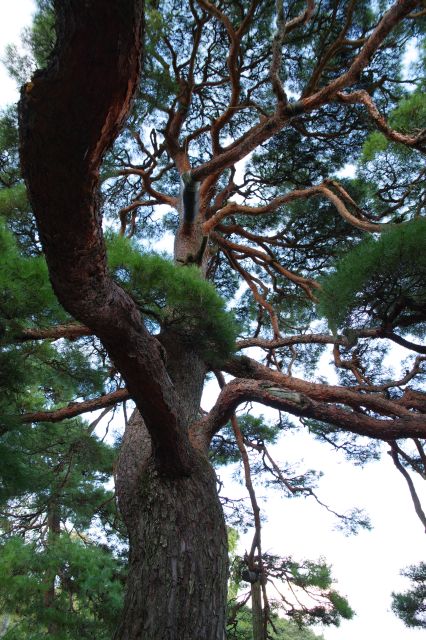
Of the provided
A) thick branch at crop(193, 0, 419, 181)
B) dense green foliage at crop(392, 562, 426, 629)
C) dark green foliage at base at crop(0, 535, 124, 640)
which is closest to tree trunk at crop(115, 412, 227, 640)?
thick branch at crop(193, 0, 419, 181)

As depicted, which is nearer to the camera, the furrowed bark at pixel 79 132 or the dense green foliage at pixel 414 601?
the furrowed bark at pixel 79 132

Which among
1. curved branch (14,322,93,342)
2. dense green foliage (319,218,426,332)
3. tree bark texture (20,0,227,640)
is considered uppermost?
dense green foliage (319,218,426,332)

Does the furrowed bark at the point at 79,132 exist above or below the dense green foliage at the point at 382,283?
below

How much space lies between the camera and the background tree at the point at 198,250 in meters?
0.87

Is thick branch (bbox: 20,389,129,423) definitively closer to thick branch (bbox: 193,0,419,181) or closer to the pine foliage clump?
the pine foliage clump

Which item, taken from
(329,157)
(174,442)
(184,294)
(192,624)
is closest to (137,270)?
(184,294)

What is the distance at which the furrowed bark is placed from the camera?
0.71 m

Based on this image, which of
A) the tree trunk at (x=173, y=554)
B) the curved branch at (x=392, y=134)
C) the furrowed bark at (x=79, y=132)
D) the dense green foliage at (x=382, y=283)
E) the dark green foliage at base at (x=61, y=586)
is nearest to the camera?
the furrowed bark at (x=79, y=132)

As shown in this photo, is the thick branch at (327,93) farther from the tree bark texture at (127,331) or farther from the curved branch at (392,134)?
the tree bark texture at (127,331)

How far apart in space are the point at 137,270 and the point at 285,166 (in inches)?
124

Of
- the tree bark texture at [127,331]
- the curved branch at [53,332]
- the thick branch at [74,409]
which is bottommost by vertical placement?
the tree bark texture at [127,331]

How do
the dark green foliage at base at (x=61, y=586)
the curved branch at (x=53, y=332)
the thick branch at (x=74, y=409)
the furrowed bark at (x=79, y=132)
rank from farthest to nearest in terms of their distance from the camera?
the dark green foliage at base at (x=61, y=586) → the thick branch at (x=74, y=409) → the curved branch at (x=53, y=332) → the furrowed bark at (x=79, y=132)

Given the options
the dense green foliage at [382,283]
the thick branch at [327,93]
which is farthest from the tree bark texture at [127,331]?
the thick branch at [327,93]

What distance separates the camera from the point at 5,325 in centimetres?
164
